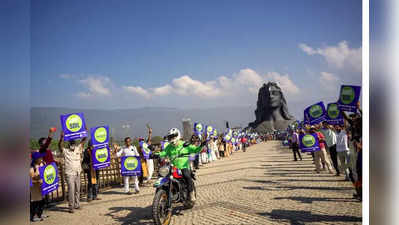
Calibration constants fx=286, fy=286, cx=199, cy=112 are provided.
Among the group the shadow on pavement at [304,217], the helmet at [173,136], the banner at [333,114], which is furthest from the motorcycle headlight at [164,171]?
the banner at [333,114]

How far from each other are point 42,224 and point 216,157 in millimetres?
11747

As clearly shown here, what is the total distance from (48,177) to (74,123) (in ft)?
3.38

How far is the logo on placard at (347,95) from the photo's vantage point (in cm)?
455

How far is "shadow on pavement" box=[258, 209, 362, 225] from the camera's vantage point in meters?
3.86

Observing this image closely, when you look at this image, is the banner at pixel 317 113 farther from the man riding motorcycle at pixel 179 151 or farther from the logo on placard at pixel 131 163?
the logo on placard at pixel 131 163

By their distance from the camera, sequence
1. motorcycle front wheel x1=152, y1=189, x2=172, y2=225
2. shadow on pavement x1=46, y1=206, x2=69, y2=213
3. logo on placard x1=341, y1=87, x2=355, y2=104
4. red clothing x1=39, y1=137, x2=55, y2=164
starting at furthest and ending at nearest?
shadow on pavement x1=46, y1=206, x2=69, y2=213 → red clothing x1=39, y1=137, x2=55, y2=164 → logo on placard x1=341, y1=87, x2=355, y2=104 → motorcycle front wheel x1=152, y1=189, x2=172, y2=225

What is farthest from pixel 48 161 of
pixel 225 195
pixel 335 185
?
pixel 335 185

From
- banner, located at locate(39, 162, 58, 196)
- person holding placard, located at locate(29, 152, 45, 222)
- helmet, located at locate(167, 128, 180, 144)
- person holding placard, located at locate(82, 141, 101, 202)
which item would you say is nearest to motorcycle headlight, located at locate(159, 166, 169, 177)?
helmet, located at locate(167, 128, 180, 144)

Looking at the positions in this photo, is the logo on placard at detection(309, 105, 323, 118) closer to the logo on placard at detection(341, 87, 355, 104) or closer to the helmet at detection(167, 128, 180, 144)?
the logo on placard at detection(341, 87, 355, 104)

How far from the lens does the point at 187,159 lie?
4582 mm

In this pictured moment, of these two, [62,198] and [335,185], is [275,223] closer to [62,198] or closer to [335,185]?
[335,185]

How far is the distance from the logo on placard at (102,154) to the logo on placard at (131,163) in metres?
0.63

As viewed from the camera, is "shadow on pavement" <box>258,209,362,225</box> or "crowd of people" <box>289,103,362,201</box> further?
"crowd of people" <box>289,103,362,201</box>

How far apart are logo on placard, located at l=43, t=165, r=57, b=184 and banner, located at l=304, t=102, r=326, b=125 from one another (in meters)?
→ 4.94
